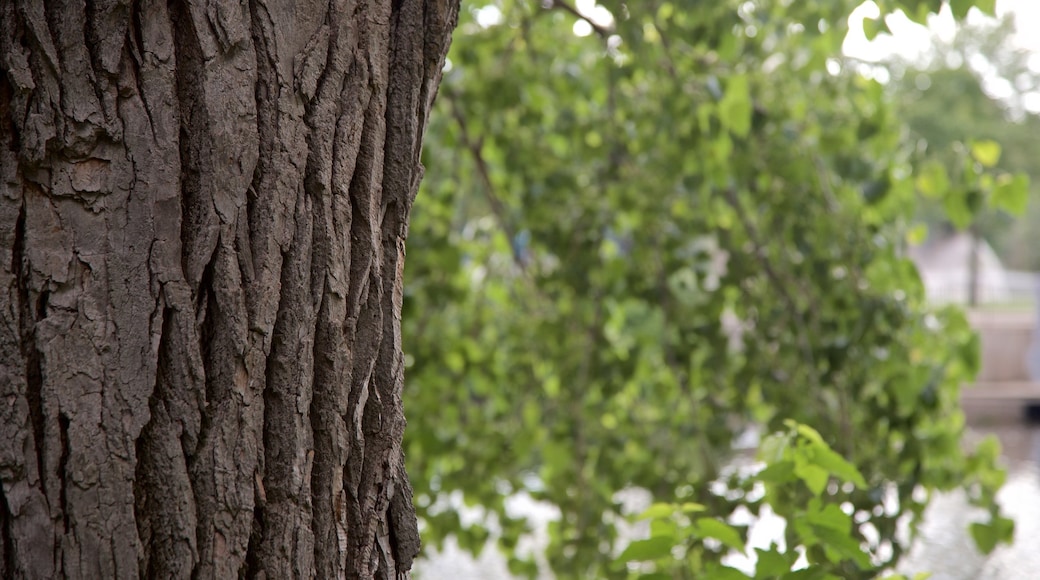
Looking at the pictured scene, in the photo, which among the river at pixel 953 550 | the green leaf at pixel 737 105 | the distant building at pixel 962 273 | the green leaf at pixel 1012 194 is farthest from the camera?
the distant building at pixel 962 273

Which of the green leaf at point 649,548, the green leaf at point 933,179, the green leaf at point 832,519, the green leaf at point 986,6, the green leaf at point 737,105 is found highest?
the green leaf at point 737,105

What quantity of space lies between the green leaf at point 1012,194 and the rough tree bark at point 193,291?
5.77ft

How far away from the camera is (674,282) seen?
295 cm

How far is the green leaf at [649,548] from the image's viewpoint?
1.55 m

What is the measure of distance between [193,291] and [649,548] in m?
0.89

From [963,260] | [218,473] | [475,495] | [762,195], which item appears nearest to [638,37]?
[762,195]

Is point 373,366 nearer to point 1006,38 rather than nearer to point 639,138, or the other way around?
point 639,138

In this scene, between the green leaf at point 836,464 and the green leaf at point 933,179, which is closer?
the green leaf at point 836,464

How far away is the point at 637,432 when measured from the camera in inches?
121

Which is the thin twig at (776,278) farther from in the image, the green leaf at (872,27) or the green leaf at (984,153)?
the green leaf at (872,27)

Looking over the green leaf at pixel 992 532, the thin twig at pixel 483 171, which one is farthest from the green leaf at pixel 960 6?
the thin twig at pixel 483 171

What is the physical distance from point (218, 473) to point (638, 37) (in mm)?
1756

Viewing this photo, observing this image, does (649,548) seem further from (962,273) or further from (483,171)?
(962,273)

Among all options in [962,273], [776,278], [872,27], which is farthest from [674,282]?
[962,273]
